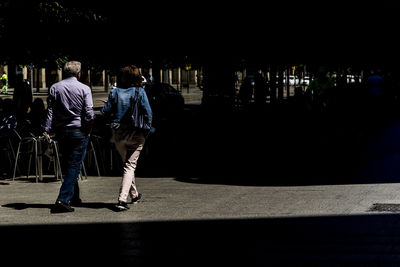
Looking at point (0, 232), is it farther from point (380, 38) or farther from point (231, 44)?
point (380, 38)

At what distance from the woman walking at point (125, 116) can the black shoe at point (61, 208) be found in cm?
50

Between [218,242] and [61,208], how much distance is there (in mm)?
2540

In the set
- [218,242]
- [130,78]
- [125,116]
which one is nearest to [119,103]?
[125,116]

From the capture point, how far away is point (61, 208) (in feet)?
30.5

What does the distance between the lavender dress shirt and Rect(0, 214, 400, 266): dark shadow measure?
146cm

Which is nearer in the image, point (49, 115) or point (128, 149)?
point (49, 115)

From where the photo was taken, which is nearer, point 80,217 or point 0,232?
point 0,232

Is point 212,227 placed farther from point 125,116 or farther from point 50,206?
point 50,206

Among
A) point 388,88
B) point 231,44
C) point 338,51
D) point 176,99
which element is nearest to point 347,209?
point 231,44

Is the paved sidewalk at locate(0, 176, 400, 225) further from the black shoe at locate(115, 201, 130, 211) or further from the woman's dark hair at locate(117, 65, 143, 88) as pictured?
the woman's dark hair at locate(117, 65, 143, 88)

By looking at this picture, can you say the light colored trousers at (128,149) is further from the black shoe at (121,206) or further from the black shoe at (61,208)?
the black shoe at (61,208)

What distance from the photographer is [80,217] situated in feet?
29.3

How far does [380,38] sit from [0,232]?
21.0 metres

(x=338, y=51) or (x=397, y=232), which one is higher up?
(x=338, y=51)
